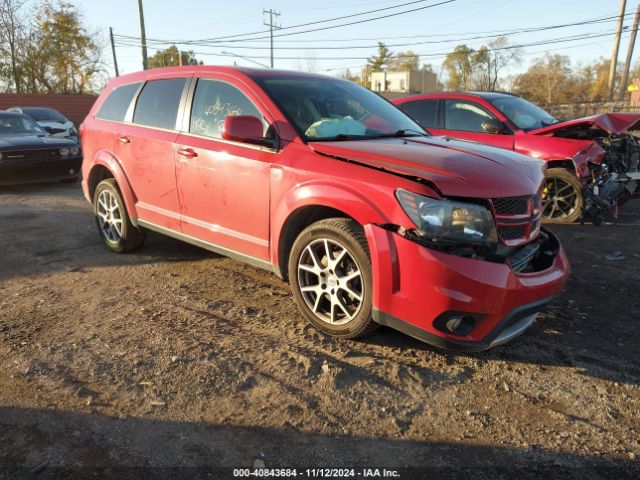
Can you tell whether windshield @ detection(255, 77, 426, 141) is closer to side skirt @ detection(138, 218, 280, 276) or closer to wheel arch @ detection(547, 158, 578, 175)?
side skirt @ detection(138, 218, 280, 276)

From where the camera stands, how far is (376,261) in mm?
2807

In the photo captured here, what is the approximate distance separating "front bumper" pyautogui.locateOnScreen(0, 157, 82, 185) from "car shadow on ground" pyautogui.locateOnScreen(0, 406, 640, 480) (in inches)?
306

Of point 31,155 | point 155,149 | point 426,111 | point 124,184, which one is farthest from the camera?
point 31,155

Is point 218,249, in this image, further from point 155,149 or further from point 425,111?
point 425,111

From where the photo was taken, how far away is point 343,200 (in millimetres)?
2977

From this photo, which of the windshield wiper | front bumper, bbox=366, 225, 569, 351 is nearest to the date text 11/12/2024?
front bumper, bbox=366, 225, 569, 351

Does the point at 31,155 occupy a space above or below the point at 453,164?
below

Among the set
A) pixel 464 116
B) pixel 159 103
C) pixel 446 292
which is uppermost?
pixel 159 103

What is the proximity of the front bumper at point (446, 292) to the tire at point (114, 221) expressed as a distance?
314 cm

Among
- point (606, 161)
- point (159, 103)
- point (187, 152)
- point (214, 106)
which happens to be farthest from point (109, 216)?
point (606, 161)

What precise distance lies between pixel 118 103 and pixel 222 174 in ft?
7.04

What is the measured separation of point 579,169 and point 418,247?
15.3 feet

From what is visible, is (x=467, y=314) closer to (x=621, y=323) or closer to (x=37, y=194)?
(x=621, y=323)

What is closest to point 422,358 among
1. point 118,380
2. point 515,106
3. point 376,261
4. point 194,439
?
point 376,261
